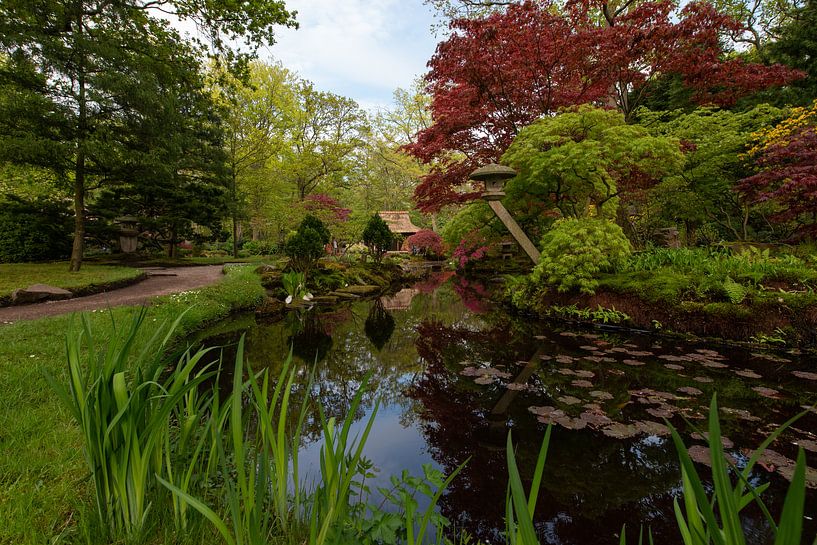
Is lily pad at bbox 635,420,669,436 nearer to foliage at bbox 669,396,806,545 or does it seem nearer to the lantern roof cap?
foliage at bbox 669,396,806,545

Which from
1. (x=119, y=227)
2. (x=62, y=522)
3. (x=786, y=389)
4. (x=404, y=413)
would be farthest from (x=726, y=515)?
(x=119, y=227)

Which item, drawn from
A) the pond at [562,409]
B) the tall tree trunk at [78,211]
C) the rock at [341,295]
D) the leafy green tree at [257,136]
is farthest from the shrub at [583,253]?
the leafy green tree at [257,136]

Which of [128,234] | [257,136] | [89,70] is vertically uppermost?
[257,136]

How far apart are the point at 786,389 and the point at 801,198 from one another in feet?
17.2

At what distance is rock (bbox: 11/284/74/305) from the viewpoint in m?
6.34

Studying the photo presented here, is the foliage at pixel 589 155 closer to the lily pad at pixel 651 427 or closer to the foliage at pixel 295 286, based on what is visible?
the lily pad at pixel 651 427

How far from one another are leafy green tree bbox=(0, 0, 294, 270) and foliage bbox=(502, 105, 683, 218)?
723 centimetres

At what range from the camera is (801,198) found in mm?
6676

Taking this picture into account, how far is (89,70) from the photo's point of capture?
868 centimetres

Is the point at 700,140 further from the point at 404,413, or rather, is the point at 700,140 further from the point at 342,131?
the point at 342,131

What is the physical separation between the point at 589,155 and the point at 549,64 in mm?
2718

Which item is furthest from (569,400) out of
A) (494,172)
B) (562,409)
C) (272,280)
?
(272,280)

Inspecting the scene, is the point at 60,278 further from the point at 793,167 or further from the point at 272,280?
the point at 793,167

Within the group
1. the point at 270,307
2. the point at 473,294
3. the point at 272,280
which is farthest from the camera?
the point at 473,294
